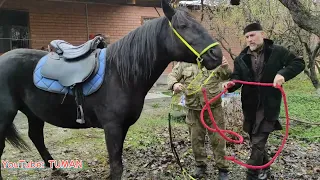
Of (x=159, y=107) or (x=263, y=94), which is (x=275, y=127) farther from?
(x=159, y=107)

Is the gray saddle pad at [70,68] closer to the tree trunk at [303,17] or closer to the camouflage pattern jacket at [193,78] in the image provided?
the camouflage pattern jacket at [193,78]

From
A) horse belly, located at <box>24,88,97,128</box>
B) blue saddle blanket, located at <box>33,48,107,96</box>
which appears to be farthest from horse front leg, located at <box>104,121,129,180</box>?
blue saddle blanket, located at <box>33,48,107,96</box>

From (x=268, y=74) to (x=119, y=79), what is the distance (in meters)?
1.48

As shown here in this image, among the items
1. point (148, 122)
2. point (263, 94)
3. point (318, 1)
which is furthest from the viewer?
point (318, 1)

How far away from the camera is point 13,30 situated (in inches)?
348

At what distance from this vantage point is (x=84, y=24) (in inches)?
386

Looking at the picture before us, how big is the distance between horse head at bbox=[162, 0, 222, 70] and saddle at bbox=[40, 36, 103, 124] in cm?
81

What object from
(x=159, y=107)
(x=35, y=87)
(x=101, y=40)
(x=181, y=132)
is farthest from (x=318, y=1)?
(x=35, y=87)

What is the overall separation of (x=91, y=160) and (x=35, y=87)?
64.3 inches

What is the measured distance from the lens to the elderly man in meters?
3.08

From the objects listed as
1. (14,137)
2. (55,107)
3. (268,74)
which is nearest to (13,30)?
(14,137)

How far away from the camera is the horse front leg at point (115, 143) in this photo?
284 cm

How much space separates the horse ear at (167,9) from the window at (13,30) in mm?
7243

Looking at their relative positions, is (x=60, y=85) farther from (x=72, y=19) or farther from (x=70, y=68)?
(x=72, y=19)
